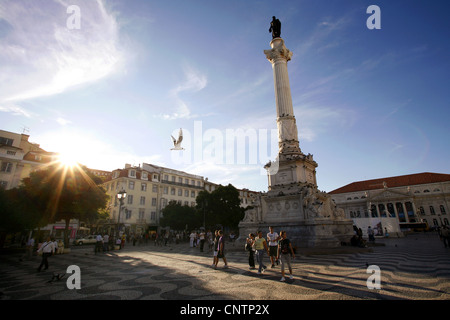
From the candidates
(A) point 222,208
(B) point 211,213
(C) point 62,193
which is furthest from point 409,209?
(C) point 62,193

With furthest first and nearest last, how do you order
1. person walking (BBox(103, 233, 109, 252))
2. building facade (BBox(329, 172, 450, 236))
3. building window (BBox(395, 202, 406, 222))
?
building window (BBox(395, 202, 406, 222)) < building facade (BBox(329, 172, 450, 236)) < person walking (BBox(103, 233, 109, 252))

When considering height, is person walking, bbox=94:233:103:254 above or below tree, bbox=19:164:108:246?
below

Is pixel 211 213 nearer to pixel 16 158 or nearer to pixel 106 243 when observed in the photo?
pixel 106 243

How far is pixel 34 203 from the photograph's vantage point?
19859 mm

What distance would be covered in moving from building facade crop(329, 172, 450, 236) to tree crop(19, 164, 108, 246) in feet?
203

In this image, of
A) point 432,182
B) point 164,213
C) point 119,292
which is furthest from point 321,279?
point 432,182

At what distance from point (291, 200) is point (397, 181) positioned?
7447 centimetres

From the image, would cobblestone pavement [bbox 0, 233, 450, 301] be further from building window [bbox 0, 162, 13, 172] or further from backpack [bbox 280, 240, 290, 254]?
building window [bbox 0, 162, 13, 172]

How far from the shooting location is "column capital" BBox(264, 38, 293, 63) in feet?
70.8

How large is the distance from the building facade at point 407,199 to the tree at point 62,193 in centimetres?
6180

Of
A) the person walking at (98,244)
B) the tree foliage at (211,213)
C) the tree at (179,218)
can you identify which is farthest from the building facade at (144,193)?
the person walking at (98,244)

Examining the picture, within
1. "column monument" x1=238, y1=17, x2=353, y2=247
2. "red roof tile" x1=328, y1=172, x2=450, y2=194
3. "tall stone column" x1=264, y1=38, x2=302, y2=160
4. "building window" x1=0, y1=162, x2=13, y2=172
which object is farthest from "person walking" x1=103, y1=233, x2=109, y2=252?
"red roof tile" x1=328, y1=172, x2=450, y2=194
